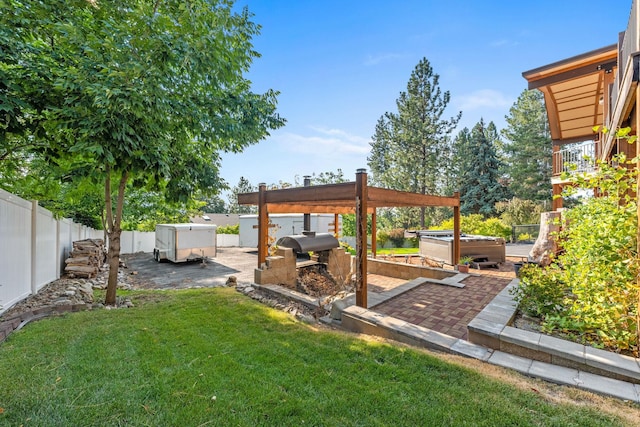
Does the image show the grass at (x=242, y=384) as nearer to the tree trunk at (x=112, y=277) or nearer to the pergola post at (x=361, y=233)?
the pergola post at (x=361, y=233)

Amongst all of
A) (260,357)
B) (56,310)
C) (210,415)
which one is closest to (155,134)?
(56,310)

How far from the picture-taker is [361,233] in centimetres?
488

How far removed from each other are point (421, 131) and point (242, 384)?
2471 centimetres

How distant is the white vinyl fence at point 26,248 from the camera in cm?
425

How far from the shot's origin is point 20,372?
252cm

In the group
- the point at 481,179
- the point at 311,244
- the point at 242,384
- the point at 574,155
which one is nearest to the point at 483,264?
the point at 311,244

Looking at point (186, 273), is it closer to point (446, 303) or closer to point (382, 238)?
point (446, 303)

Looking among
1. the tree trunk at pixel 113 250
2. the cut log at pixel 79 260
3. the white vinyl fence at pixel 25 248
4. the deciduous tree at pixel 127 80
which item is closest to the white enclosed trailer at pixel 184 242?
the cut log at pixel 79 260

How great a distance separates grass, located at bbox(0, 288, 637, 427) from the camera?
2.08 metres

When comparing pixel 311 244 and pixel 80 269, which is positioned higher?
pixel 311 244

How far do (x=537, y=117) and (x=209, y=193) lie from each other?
31.5 meters

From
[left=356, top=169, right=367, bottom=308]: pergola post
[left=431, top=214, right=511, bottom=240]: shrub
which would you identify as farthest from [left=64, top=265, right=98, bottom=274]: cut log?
[left=431, top=214, right=511, bottom=240]: shrub

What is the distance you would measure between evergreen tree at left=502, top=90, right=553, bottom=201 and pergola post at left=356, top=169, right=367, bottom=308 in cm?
2653

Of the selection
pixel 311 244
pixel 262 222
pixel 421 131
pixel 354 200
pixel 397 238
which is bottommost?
pixel 397 238
